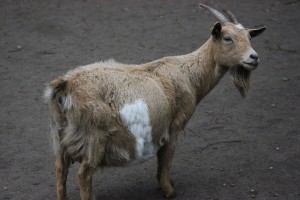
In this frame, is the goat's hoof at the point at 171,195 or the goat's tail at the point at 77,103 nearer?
the goat's tail at the point at 77,103

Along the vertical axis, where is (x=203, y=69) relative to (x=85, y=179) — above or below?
above

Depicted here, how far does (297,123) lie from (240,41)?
2165mm

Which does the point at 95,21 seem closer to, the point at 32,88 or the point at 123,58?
the point at 123,58

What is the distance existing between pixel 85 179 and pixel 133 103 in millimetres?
818

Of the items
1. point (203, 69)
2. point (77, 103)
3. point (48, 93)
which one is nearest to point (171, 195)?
point (203, 69)

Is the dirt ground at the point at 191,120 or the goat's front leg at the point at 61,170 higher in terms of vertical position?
the goat's front leg at the point at 61,170

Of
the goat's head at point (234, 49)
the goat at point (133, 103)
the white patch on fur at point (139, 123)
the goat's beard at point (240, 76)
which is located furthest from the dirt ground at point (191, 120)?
the goat's head at point (234, 49)

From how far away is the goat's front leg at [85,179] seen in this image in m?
4.55

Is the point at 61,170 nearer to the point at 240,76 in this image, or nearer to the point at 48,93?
the point at 48,93

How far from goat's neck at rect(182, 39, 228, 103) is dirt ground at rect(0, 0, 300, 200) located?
0.81 m

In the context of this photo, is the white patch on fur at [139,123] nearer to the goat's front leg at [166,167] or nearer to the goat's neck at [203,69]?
the goat's front leg at [166,167]

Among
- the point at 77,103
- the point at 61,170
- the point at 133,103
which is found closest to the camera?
the point at 77,103

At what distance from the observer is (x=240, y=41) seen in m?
5.07

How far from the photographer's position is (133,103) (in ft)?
15.0
